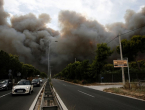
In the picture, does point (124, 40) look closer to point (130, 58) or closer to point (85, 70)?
point (130, 58)

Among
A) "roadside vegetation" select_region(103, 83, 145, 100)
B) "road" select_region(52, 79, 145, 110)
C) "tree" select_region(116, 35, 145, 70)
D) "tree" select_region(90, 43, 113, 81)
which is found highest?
"tree" select_region(116, 35, 145, 70)

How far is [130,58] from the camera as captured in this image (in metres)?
38.0

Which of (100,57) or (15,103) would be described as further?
(100,57)

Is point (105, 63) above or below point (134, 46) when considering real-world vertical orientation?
below

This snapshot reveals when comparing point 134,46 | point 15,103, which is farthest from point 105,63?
point 15,103

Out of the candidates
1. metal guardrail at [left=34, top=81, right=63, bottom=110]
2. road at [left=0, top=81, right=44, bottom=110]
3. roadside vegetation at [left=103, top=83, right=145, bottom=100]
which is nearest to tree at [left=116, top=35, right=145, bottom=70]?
roadside vegetation at [left=103, top=83, right=145, bottom=100]

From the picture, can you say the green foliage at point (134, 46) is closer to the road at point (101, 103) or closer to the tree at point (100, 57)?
the tree at point (100, 57)

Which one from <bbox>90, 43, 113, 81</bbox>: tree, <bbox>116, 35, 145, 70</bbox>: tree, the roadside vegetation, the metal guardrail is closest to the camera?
the metal guardrail

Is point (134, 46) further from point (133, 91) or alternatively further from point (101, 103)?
point (101, 103)

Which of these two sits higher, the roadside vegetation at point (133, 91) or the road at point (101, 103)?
the road at point (101, 103)

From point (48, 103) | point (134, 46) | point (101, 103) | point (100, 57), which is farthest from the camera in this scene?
point (134, 46)

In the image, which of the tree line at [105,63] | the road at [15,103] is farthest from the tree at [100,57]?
the road at [15,103]

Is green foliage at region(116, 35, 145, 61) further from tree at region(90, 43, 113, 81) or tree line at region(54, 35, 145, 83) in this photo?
tree at region(90, 43, 113, 81)

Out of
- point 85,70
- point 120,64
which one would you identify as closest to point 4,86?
point 120,64
